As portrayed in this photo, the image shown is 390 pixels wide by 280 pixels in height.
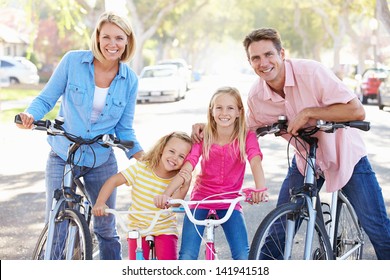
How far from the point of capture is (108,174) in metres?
4.56

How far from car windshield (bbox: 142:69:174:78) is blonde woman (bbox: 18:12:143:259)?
2290 cm

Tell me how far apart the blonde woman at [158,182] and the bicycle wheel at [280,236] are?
493 mm

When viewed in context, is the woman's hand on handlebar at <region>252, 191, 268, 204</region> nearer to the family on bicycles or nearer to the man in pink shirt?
the family on bicycles

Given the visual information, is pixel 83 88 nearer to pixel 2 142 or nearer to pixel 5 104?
pixel 2 142

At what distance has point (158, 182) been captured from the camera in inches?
170

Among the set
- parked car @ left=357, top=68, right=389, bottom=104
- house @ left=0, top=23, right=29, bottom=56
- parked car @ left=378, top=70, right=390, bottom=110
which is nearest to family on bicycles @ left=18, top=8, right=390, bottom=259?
parked car @ left=378, top=70, right=390, bottom=110

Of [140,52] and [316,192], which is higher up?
[140,52]

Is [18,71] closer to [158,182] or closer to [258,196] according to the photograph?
[158,182]

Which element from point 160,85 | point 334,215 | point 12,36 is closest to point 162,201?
point 334,215

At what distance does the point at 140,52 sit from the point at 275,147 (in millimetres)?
25791

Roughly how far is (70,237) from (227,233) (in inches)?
31.7

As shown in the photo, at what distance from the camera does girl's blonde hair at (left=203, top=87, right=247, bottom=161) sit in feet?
13.7
